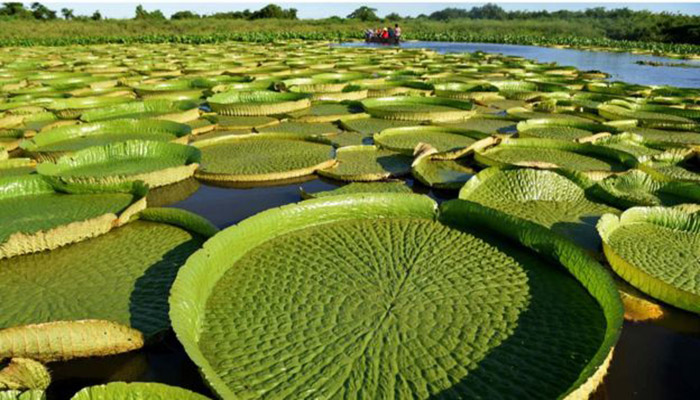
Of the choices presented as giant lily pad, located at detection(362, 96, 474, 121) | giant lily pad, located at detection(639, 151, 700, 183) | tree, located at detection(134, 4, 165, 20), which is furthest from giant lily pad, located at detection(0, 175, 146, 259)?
tree, located at detection(134, 4, 165, 20)

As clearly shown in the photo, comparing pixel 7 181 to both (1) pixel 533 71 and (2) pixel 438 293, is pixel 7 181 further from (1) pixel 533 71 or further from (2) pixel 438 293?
(1) pixel 533 71

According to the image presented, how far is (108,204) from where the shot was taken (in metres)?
2.83

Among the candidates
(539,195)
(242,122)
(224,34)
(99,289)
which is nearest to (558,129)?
(539,195)

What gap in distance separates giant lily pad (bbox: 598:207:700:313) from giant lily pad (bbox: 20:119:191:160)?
3530 millimetres

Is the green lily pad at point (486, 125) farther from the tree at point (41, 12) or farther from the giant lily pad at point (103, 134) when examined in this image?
the tree at point (41, 12)

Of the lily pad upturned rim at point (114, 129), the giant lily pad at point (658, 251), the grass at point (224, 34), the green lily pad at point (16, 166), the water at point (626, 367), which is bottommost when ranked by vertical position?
the water at point (626, 367)

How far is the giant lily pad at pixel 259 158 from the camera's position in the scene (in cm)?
358

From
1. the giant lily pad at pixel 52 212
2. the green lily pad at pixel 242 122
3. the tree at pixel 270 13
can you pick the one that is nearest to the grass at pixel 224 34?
the tree at pixel 270 13

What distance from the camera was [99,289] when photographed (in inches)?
78.9

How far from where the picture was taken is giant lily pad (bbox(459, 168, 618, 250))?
2.76 meters

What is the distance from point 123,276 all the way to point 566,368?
1.80m

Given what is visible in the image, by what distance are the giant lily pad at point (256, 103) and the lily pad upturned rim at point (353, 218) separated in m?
3.50

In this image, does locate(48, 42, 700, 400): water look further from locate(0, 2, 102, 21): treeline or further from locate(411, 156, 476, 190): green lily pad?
locate(0, 2, 102, 21): treeline

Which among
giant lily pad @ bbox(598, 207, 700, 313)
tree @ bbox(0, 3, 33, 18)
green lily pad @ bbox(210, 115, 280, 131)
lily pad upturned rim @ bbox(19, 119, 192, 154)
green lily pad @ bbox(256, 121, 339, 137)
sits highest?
tree @ bbox(0, 3, 33, 18)
